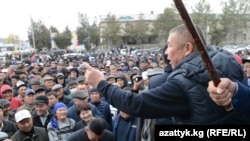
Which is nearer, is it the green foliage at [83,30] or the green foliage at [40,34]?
the green foliage at [83,30]

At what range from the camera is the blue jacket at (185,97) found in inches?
72.2

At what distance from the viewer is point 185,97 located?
75.2 inches

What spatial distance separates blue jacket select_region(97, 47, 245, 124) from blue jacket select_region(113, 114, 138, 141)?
9.48 feet

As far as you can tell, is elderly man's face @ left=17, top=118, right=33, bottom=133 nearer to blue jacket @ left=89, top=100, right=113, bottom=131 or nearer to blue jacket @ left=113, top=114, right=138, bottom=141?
blue jacket @ left=113, top=114, right=138, bottom=141

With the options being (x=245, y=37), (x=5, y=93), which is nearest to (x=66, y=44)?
(x=245, y=37)

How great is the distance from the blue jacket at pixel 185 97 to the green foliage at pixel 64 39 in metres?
52.9

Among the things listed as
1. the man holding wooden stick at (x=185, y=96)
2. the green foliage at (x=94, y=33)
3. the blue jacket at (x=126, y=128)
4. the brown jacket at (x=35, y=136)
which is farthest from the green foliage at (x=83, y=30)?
the man holding wooden stick at (x=185, y=96)

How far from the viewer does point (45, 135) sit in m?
5.05

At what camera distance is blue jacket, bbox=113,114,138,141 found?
4.85 meters

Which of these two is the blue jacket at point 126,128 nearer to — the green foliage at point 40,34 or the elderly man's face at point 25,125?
the elderly man's face at point 25,125

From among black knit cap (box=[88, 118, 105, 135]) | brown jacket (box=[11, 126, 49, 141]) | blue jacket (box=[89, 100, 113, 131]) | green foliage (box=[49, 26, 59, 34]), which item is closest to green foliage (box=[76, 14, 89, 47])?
green foliage (box=[49, 26, 59, 34])

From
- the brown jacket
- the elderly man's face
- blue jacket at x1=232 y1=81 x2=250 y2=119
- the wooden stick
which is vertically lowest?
the brown jacket

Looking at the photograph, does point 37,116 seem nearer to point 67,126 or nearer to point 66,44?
point 67,126

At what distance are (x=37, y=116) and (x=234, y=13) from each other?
145ft
